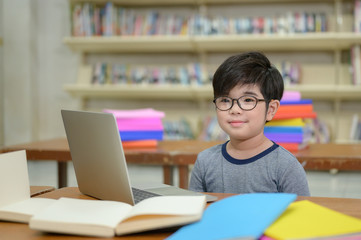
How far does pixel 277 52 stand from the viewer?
430 centimetres

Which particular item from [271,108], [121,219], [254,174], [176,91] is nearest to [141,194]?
[121,219]

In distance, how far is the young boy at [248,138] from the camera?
3.91ft

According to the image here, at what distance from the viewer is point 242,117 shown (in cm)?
118

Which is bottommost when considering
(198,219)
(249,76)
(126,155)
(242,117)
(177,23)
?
(126,155)

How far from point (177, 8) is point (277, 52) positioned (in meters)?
1.08

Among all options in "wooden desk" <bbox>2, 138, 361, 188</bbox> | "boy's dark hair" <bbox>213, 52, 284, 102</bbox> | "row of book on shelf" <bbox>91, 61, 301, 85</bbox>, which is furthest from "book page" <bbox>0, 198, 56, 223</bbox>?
"row of book on shelf" <bbox>91, 61, 301, 85</bbox>

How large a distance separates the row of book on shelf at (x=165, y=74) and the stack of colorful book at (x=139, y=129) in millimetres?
2097

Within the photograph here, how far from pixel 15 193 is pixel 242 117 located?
0.58m

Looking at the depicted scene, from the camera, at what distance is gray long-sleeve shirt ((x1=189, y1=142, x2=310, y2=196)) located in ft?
3.96

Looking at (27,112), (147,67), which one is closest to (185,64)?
(147,67)

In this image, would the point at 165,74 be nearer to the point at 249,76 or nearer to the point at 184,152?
the point at 184,152

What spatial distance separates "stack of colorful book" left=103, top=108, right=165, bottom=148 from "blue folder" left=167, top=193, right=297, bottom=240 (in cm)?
126

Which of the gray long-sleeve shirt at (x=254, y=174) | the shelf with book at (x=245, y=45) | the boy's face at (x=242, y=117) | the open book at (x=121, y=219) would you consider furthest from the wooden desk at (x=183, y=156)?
the shelf with book at (x=245, y=45)

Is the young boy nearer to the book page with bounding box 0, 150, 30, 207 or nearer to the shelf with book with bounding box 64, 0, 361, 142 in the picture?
the book page with bounding box 0, 150, 30, 207
